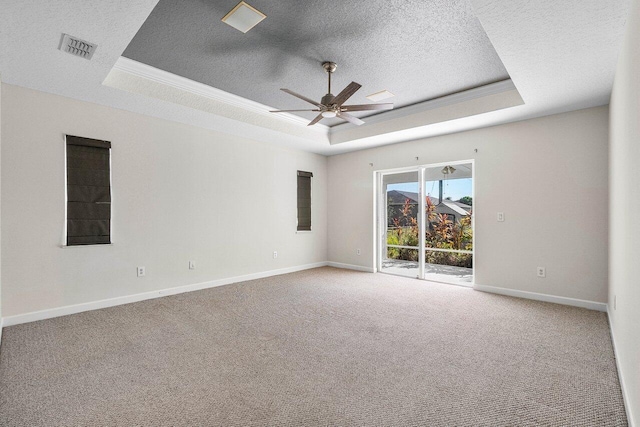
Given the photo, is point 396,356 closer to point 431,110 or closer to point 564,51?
point 564,51

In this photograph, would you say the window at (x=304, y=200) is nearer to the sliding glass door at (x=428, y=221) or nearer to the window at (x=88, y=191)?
the sliding glass door at (x=428, y=221)

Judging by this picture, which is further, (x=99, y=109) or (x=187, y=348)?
(x=99, y=109)

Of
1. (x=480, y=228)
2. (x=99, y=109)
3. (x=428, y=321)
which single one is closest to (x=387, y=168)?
(x=480, y=228)

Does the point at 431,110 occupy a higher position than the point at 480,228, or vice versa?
the point at 431,110

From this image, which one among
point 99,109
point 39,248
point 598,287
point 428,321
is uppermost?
point 99,109

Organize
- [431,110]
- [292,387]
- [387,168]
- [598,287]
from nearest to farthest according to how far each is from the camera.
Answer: [292,387]
[598,287]
[431,110]
[387,168]

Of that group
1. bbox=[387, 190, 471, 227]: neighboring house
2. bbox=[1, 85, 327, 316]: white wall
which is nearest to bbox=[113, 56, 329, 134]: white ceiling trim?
bbox=[1, 85, 327, 316]: white wall

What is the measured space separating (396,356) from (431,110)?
11.3 feet

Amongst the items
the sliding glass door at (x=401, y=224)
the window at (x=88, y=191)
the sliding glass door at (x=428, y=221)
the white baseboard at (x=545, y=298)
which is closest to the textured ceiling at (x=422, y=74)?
the window at (x=88, y=191)

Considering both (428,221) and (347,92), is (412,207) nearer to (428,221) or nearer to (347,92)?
(428,221)

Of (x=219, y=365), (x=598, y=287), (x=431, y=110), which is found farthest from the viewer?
(x=431, y=110)

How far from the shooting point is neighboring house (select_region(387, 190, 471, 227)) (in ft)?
17.6

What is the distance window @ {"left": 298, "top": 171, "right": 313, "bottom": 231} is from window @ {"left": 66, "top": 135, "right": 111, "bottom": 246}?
3.32m

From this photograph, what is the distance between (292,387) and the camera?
205cm
